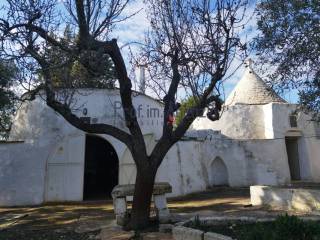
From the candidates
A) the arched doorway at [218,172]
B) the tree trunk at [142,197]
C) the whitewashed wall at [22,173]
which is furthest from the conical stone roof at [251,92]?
the tree trunk at [142,197]

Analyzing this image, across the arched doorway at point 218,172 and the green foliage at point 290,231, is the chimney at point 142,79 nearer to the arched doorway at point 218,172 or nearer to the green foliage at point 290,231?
the green foliage at point 290,231

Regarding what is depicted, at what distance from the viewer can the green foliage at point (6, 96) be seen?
28.4 ft

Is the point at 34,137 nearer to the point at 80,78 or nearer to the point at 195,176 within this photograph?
the point at 80,78

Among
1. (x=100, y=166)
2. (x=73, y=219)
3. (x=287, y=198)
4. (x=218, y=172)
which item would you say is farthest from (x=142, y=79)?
(x=218, y=172)

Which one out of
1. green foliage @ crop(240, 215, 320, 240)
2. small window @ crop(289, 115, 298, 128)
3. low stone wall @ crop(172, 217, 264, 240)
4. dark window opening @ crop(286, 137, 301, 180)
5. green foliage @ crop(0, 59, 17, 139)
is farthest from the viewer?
dark window opening @ crop(286, 137, 301, 180)

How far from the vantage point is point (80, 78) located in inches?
399

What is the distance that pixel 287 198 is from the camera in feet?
34.1

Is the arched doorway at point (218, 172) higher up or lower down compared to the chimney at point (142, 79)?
lower down

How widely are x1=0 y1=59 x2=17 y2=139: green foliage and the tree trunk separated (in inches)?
151

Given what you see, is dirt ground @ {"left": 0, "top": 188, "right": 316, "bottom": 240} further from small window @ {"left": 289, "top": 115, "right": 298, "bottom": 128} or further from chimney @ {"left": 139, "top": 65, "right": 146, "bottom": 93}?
small window @ {"left": 289, "top": 115, "right": 298, "bottom": 128}

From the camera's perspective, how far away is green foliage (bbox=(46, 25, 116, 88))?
7.74 metres

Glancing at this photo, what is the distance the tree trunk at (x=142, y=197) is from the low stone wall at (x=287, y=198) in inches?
178

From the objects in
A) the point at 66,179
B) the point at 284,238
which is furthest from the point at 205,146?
the point at 284,238

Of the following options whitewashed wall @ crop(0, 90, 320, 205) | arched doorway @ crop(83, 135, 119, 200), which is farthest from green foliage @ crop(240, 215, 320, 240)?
arched doorway @ crop(83, 135, 119, 200)
